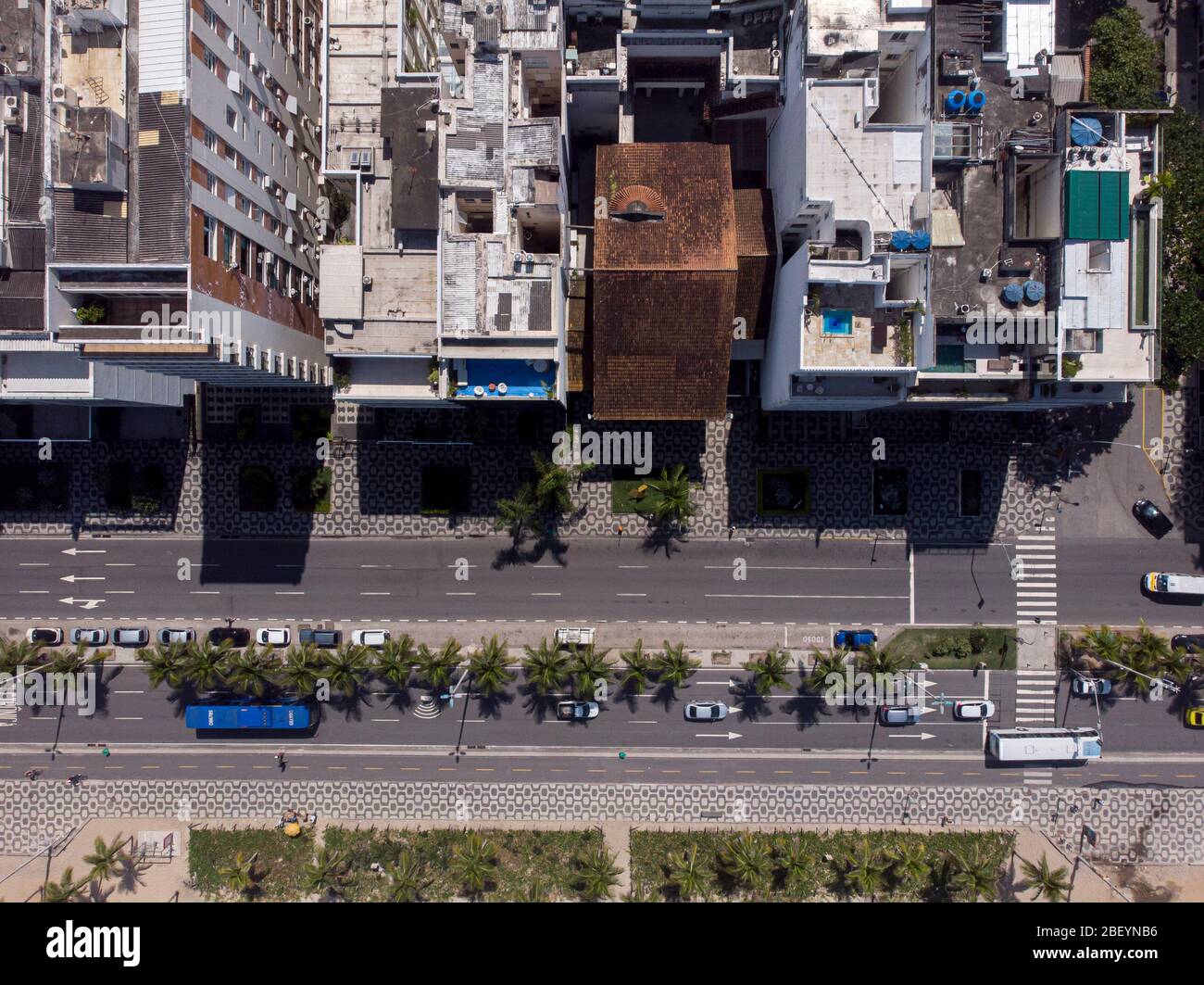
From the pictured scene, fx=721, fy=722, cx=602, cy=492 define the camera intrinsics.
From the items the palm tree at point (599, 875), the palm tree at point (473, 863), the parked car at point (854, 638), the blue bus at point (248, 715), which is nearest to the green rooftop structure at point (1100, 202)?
the parked car at point (854, 638)

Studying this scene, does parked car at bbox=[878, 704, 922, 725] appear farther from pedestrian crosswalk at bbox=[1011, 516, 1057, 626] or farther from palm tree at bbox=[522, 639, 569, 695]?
palm tree at bbox=[522, 639, 569, 695]

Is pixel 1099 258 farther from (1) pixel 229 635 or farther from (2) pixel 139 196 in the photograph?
(1) pixel 229 635

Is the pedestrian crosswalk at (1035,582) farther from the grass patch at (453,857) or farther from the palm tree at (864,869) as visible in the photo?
the grass patch at (453,857)

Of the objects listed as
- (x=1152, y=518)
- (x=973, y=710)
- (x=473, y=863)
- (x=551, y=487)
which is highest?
(x=551, y=487)

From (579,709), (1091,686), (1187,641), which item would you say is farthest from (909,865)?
(1187,641)
